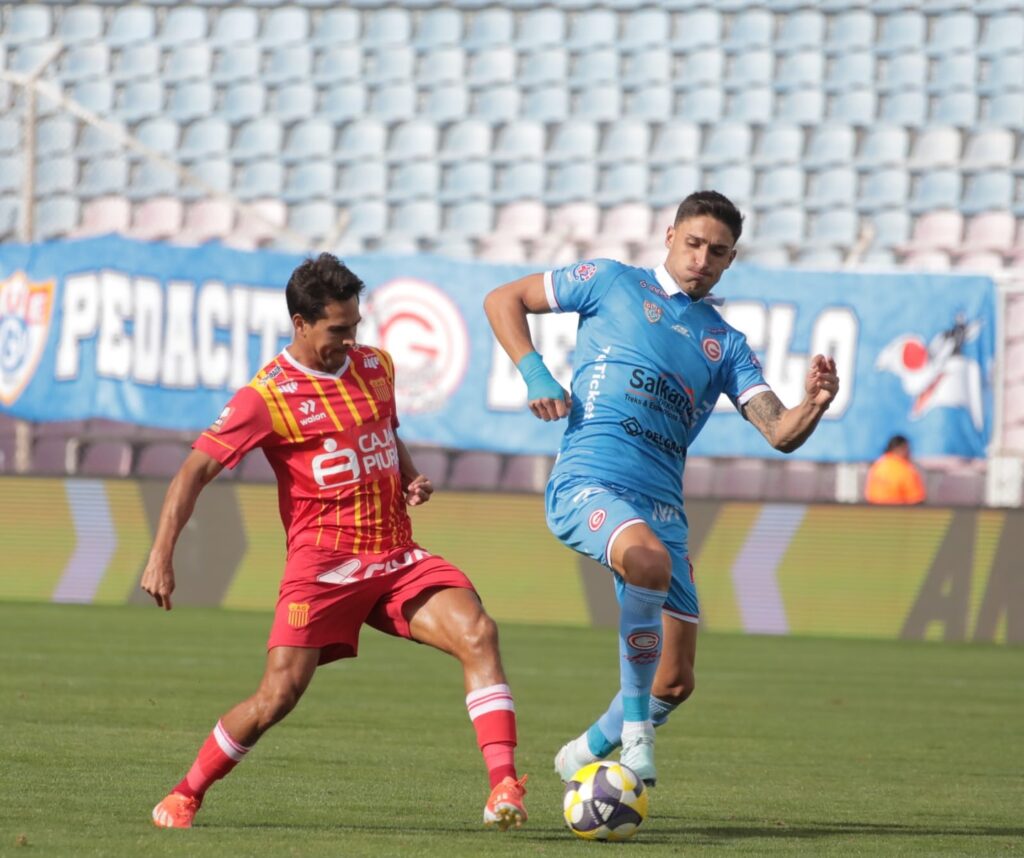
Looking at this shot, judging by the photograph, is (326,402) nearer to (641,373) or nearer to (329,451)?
(329,451)

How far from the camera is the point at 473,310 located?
16.6 metres

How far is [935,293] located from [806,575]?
9.12 feet

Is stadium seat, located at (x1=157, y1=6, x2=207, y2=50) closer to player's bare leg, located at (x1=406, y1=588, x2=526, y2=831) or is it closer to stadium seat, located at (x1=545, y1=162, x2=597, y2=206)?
stadium seat, located at (x1=545, y1=162, x2=597, y2=206)

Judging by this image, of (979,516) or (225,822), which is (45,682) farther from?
(979,516)

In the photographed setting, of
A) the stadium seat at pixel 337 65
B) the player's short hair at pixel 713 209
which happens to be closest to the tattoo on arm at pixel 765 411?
the player's short hair at pixel 713 209

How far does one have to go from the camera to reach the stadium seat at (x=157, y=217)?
20.5 meters

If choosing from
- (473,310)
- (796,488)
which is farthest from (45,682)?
(796,488)

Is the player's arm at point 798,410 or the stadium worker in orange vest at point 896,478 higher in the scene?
the player's arm at point 798,410

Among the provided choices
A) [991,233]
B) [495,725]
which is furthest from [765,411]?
[991,233]

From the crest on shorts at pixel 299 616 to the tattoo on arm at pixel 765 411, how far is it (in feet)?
5.58

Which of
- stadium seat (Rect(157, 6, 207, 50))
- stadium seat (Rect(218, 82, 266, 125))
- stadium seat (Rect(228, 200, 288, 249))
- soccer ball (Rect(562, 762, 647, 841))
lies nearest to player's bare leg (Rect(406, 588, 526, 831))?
soccer ball (Rect(562, 762, 647, 841))

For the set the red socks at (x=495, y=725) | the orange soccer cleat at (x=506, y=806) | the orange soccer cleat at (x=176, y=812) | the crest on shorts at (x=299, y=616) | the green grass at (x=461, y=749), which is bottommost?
the green grass at (x=461, y=749)

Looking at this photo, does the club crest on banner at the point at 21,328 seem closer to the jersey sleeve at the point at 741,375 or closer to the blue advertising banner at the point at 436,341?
the blue advertising banner at the point at 436,341

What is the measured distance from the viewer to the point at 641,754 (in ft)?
19.9
